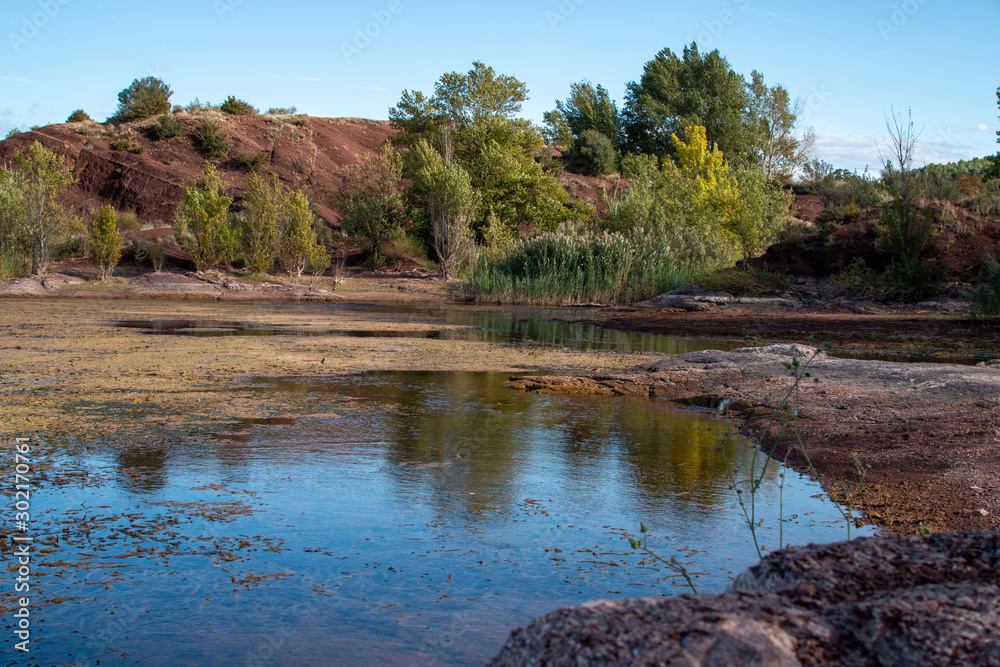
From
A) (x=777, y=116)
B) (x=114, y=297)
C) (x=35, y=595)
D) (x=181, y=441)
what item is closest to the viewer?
(x=35, y=595)

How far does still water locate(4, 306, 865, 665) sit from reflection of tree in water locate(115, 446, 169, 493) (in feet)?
0.07

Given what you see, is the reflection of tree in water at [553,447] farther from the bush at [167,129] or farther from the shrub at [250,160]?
the bush at [167,129]

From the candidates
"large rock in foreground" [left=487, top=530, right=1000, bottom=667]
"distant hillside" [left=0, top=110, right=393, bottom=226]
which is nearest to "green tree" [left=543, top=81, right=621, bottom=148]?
"distant hillside" [left=0, top=110, right=393, bottom=226]

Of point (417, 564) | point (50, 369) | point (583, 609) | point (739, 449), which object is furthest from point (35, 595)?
point (50, 369)

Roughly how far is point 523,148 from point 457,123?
4079mm

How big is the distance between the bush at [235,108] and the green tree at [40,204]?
108 feet

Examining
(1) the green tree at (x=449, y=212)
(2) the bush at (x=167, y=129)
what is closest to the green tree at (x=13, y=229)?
(1) the green tree at (x=449, y=212)

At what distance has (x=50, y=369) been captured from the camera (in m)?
8.20

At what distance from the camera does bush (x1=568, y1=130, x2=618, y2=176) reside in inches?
2149

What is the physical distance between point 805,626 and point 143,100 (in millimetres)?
59645

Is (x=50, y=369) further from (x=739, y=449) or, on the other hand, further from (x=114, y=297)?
(x=114, y=297)

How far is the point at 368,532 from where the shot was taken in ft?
11.8

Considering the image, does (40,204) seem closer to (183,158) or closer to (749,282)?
(749,282)

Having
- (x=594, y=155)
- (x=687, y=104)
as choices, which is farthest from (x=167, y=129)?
(x=687, y=104)
